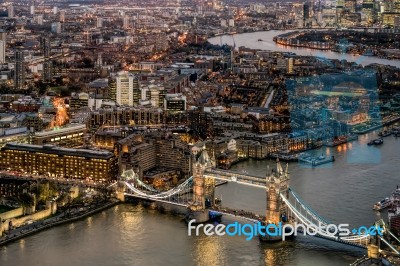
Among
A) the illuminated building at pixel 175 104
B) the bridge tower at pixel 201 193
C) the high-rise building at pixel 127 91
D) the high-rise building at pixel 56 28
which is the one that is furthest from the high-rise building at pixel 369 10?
the bridge tower at pixel 201 193

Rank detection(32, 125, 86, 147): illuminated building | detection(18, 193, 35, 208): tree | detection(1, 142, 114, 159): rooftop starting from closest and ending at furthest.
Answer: detection(18, 193, 35, 208): tree → detection(1, 142, 114, 159): rooftop → detection(32, 125, 86, 147): illuminated building

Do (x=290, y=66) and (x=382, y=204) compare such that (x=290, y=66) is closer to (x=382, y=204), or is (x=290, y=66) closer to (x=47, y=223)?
(x=382, y=204)

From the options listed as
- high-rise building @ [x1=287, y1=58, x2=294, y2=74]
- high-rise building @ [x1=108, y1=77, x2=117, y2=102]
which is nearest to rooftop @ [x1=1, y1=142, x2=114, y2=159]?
high-rise building @ [x1=108, y1=77, x2=117, y2=102]

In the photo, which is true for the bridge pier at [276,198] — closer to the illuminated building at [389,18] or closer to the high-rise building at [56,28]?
the high-rise building at [56,28]

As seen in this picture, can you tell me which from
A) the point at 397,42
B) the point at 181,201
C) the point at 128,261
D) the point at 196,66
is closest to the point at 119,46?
the point at 196,66

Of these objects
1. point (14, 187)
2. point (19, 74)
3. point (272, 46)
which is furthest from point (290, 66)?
point (14, 187)

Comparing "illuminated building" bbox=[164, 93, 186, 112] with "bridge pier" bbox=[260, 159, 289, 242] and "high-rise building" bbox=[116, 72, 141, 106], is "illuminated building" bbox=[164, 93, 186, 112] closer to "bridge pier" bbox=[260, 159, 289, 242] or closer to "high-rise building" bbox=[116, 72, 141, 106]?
"high-rise building" bbox=[116, 72, 141, 106]

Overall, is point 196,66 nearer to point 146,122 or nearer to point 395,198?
point 146,122
